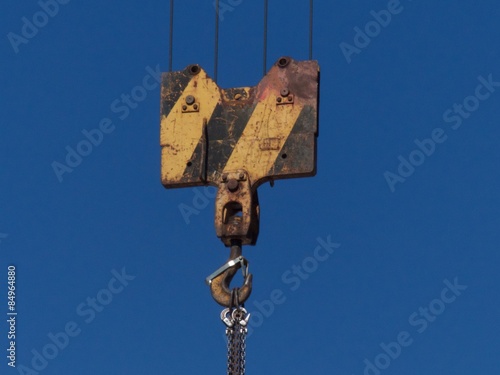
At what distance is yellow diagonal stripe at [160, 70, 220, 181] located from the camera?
33.9 ft

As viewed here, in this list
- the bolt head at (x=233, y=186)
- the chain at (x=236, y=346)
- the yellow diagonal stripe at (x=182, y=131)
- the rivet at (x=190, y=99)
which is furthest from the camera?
the rivet at (x=190, y=99)

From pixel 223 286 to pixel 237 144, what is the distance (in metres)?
0.88

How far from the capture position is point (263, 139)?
33.3 feet

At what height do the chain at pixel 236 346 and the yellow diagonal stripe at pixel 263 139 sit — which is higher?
the yellow diagonal stripe at pixel 263 139

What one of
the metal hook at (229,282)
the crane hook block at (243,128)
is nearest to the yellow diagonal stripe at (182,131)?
the crane hook block at (243,128)

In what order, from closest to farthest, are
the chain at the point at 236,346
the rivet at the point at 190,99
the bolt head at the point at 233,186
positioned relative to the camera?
the chain at the point at 236,346 < the bolt head at the point at 233,186 < the rivet at the point at 190,99

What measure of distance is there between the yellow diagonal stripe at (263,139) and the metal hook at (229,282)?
0.46m

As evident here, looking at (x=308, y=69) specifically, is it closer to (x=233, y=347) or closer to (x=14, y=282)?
(x=233, y=347)

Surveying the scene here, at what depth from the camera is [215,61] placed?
10.6m

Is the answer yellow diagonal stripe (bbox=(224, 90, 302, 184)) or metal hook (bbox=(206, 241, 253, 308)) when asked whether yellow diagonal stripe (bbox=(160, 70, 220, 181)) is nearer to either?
yellow diagonal stripe (bbox=(224, 90, 302, 184))

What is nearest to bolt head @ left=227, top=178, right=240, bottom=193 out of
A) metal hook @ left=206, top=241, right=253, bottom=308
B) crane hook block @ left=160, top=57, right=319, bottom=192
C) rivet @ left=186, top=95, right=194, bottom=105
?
crane hook block @ left=160, top=57, right=319, bottom=192

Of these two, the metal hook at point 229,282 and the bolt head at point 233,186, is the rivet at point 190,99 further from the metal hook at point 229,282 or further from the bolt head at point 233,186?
the metal hook at point 229,282

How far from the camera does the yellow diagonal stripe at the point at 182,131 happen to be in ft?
33.9

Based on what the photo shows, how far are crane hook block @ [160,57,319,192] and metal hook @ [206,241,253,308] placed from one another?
0.44m
